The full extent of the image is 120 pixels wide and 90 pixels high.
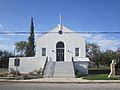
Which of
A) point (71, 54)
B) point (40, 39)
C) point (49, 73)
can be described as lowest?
point (49, 73)

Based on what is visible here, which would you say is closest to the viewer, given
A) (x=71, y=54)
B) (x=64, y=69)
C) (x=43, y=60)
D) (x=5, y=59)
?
(x=64, y=69)

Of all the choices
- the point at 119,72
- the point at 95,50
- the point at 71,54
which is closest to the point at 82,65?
the point at 71,54

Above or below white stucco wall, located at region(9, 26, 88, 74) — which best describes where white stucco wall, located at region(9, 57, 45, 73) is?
below

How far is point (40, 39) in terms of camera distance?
4656 centimetres

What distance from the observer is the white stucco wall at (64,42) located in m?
45.7

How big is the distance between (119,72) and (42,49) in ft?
53.2

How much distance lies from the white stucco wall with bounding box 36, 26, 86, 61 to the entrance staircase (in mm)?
3766

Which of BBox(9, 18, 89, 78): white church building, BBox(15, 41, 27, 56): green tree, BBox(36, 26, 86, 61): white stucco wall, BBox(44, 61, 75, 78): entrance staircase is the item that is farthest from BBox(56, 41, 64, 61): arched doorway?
BBox(15, 41, 27, 56): green tree

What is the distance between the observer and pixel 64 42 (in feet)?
152

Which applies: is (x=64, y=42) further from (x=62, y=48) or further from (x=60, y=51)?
(x=60, y=51)

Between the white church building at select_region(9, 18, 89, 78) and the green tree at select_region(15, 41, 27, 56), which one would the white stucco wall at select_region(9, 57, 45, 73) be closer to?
the white church building at select_region(9, 18, 89, 78)

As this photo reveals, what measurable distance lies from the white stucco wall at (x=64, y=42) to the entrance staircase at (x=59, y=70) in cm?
377

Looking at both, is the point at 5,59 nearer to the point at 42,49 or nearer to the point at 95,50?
the point at 95,50

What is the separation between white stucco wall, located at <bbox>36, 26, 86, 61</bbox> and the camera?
150ft
